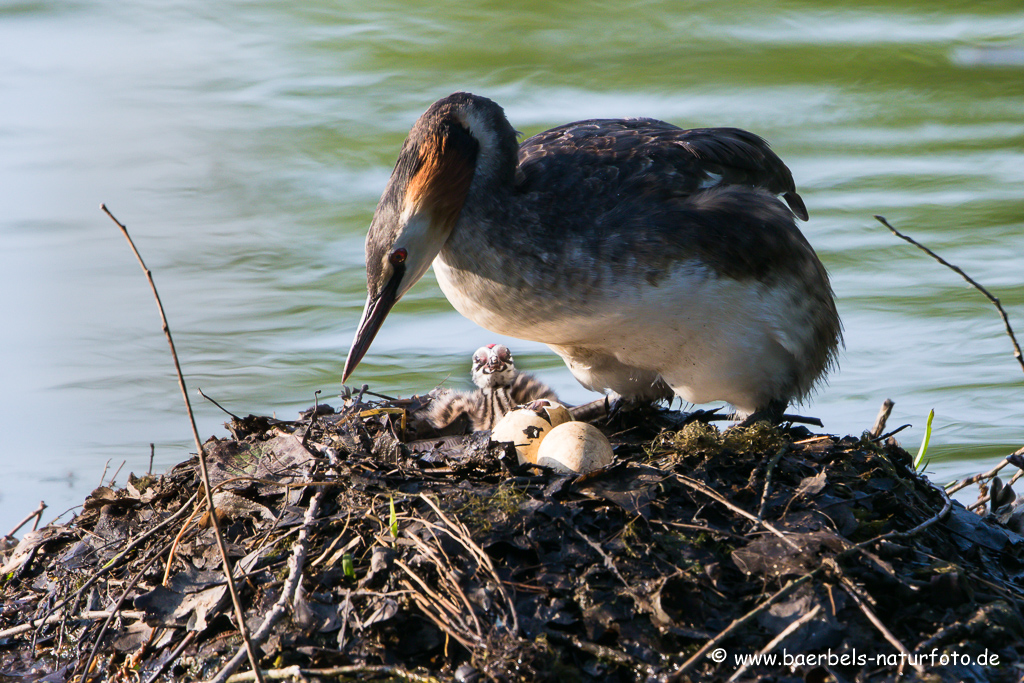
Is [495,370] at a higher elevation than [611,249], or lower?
lower

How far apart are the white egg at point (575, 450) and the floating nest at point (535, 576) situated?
17 centimetres

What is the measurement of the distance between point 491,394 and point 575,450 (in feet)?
5.65

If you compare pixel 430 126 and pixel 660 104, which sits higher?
pixel 430 126

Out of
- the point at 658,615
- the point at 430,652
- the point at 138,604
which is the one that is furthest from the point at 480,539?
the point at 138,604

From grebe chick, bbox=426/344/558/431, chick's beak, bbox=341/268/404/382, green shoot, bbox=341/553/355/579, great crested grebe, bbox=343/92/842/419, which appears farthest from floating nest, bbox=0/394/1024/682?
grebe chick, bbox=426/344/558/431

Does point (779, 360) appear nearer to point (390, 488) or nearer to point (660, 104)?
point (390, 488)

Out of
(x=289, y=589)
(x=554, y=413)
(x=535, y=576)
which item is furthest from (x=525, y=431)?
(x=289, y=589)

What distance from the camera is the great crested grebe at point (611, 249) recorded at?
482 centimetres

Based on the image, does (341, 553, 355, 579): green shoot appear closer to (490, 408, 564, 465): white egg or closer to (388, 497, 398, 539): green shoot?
(388, 497, 398, 539): green shoot

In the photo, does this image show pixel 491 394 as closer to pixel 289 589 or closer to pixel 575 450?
pixel 575 450

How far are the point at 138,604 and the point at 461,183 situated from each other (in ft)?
7.23

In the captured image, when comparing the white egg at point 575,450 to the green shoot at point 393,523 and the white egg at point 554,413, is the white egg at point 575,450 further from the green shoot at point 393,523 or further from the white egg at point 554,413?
the green shoot at point 393,523

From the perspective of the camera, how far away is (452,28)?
12180 mm

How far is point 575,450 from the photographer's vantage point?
441 cm
